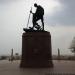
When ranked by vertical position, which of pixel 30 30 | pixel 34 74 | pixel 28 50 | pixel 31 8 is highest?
pixel 31 8

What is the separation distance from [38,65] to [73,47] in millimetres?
25486

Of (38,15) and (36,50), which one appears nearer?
(36,50)

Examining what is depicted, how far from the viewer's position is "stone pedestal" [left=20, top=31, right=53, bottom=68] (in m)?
18.7

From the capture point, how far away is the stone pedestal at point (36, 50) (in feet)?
61.4

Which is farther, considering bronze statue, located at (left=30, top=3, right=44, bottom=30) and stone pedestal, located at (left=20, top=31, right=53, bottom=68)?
bronze statue, located at (left=30, top=3, right=44, bottom=30)

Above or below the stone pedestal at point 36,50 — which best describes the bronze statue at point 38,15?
above

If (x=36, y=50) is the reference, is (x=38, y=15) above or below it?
above

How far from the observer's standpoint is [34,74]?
14.3 metres

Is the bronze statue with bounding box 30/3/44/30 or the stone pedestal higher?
the bronze statue with bounding box 30/3/44/30

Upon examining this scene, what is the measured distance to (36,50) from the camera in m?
18.7

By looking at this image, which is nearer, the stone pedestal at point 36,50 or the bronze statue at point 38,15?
the stone pedestal at point 36,50

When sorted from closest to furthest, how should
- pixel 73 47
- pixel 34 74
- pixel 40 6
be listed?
pixel 34 74 < pixel 40 6 < pixel 73 47

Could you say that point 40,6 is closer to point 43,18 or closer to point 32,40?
point 43,18

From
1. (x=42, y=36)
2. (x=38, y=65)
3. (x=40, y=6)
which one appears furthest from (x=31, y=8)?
(x=38, y=65)
